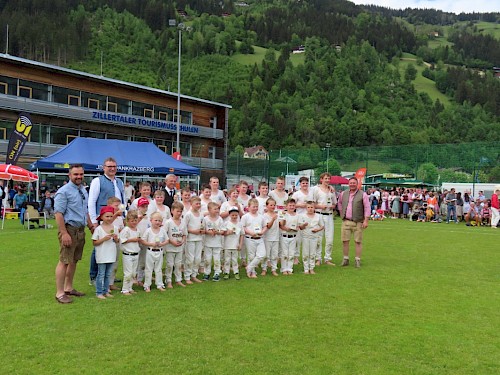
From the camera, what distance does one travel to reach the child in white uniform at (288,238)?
9.64m

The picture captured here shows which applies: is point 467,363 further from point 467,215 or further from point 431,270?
point 467,215

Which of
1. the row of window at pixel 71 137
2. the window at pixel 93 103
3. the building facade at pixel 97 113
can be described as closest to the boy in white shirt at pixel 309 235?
the building facade at pixel 97 113

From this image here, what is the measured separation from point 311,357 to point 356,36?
160611 mm

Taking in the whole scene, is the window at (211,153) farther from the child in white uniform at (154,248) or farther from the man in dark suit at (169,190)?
the child in white uniform at (154,248)

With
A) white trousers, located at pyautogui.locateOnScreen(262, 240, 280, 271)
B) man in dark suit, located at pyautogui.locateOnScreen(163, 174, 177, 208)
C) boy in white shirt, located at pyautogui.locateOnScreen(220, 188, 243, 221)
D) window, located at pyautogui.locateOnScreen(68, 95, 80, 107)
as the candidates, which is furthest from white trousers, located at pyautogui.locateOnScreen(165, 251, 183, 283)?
window, located at pyautogui.locateOnScreen(68, 95, 80, 107)

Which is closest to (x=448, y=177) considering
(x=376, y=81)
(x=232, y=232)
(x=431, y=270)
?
(x=431, y=270)

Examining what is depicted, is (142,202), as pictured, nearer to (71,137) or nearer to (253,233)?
(253,233)

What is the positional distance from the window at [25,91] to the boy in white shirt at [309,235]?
1270 inches

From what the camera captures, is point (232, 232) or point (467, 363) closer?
point (467, 363)

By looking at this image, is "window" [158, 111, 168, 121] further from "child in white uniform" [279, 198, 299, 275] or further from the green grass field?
the green grass field

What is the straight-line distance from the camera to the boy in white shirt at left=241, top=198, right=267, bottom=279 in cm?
933

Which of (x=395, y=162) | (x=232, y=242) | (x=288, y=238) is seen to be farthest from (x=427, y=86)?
(x=232, y=242)

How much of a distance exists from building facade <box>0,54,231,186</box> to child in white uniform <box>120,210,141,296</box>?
85.9ft

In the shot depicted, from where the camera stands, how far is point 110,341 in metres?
5.30
